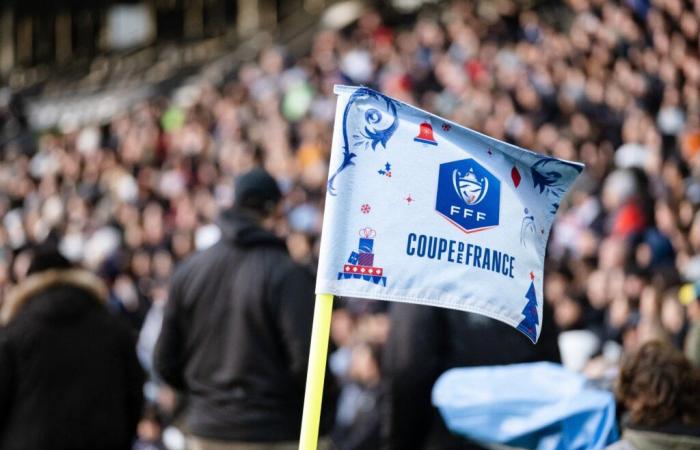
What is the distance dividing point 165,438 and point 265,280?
5.55 meters

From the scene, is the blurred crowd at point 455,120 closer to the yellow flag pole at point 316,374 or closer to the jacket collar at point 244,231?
the jacket collar at point 244,231

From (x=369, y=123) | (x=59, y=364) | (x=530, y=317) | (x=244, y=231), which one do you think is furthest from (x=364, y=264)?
(x=59, y=364)

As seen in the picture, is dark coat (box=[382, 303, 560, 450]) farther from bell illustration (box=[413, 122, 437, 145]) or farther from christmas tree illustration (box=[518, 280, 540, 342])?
bell illustration (box=[413, 122, 437, 145])

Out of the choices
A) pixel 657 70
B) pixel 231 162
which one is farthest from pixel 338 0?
pixel 657 70

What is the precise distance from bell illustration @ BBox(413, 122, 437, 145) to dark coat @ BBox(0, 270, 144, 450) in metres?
1.84

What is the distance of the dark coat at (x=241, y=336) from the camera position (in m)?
4.67

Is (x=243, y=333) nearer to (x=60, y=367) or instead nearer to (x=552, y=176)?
(x=60, y=367)

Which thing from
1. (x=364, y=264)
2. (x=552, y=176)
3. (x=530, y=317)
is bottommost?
(x=530, y=317)

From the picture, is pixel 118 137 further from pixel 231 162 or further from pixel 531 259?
pixel 531 259

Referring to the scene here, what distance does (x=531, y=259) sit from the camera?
3627 mm

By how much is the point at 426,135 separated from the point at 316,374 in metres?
0.73

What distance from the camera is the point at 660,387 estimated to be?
3777 mm

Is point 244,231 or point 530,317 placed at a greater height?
point 244,231

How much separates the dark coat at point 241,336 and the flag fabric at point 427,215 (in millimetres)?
1278
